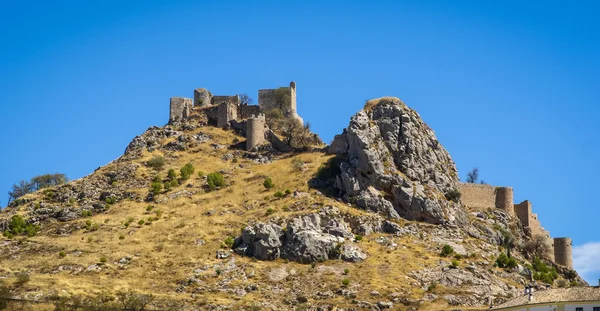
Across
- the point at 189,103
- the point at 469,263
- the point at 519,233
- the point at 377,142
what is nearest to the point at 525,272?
the point at 469,263

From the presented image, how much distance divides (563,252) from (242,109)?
131ft

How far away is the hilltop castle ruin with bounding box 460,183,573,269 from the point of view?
353 ft

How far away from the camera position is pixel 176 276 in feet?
287

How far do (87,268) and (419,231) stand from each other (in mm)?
29810

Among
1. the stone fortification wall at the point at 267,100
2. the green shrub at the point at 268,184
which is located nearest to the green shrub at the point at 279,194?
the green shrub at the point at 268,184

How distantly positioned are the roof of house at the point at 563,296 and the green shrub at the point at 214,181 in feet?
126

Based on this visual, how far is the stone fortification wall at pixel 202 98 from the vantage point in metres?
126

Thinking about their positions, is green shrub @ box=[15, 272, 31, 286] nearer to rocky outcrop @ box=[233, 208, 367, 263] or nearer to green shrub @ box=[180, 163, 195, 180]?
rocky outcrop @ box=[233, 208, 367, 263]

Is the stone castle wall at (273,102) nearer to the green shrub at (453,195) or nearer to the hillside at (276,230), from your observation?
the hillside at (276,230)

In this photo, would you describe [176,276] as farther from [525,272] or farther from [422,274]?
[525,272]

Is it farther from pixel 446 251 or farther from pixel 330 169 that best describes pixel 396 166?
pixel 446 251

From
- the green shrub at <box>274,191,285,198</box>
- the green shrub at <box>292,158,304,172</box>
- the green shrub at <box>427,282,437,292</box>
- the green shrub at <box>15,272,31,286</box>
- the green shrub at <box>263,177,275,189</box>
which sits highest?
the green shrub at <box>292,158,304,172</box>

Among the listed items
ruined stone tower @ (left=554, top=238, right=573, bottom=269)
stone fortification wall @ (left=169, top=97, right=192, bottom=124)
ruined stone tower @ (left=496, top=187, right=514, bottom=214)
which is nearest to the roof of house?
ruined stone tower @ (left=554, top=238, right=573, bottom=269)

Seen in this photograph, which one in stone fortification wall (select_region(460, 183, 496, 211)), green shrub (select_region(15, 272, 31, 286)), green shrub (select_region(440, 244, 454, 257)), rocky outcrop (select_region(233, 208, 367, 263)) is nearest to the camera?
green shrub (select_region(15, 272, 31, 286))
